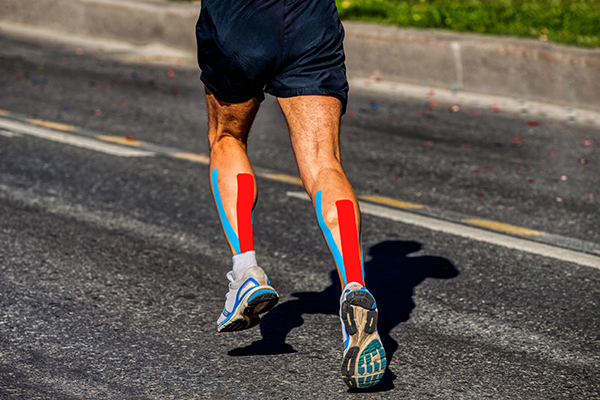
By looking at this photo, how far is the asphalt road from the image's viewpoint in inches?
115

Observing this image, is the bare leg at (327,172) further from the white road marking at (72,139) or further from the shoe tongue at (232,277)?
the white road marking at (72,139)

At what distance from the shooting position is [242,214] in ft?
10.2

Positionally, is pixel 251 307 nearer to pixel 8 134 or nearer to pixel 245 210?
pixel 245 210

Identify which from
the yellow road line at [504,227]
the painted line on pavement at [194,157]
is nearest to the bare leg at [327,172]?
the yellow road line at [504,227]

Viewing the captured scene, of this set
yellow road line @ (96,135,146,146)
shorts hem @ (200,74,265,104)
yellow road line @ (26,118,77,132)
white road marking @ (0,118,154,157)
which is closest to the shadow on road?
shorts hem @ (200,74,265,104)

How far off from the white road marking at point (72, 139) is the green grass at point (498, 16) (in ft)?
15.5

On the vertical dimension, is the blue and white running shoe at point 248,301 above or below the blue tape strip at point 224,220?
below

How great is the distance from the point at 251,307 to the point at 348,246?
1.28ft

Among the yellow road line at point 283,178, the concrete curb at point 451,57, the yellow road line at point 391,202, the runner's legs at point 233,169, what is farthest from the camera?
the concrete curb at point 451,57

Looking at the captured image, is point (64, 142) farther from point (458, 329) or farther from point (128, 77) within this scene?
point (458, 329)

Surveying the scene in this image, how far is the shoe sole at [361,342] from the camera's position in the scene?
2627mm

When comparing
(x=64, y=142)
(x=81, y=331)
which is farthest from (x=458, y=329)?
(x=64, y=142)

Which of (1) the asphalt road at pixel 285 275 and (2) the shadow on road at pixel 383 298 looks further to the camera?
(2) the shadow on road at pixel 383 298

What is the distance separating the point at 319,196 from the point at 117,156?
349 cm
